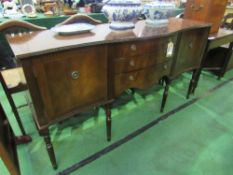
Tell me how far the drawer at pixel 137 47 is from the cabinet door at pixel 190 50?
8.6 inches

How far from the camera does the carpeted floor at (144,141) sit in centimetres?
124

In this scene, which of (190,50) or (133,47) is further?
(190,50)

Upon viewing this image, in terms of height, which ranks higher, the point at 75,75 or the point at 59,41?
the point at 59,41

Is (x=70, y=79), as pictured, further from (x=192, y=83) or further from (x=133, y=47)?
(x=192, y=83)

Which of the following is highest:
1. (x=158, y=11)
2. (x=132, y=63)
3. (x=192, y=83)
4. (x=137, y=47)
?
(x=158, y=11)

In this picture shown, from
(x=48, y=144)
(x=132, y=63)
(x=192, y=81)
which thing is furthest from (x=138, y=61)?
(x=192, y=81)

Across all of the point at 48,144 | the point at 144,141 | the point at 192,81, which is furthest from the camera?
the point at 192,81

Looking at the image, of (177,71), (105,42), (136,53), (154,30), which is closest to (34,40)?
(105,42)

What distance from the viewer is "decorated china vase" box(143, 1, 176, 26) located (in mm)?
1318

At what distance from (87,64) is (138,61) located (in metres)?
0.40

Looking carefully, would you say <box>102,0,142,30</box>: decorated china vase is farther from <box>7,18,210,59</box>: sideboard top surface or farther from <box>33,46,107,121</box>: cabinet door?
<box>33,46,107,121</box>: cabinet door

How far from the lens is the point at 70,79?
3.18ft

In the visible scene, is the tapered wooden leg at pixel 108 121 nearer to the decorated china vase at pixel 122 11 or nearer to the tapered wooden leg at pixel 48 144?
the tapered wooden leg at pixel 48 144

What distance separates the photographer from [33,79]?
32.6 inches
